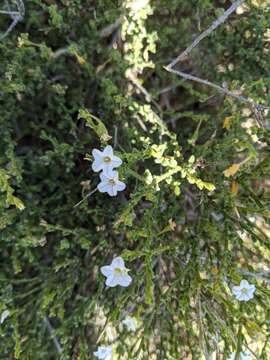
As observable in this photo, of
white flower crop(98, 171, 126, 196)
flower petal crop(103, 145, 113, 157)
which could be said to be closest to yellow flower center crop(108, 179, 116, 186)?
white flower crop(98, 171, 126, 196)

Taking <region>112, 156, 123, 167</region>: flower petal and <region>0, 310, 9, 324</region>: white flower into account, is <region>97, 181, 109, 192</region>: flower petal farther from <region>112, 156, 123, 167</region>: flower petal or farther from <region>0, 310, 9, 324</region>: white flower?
<region>0, 310, 9, 324</region>: white flower

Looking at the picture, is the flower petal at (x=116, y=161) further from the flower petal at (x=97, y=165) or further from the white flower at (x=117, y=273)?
the white flower at (x=117, y=273)

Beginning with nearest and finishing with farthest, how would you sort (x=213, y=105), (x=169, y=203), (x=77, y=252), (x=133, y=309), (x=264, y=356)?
(x=264, y=356) → (x=169, y=203) → (x=77, y=252) → (x=133, y=309) → (x=213, y=105)

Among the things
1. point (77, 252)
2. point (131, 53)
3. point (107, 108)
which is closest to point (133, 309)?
point (77, 252)

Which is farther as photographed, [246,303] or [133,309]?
[133,309]

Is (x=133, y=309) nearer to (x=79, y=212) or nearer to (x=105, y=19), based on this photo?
(x=79, y=212)

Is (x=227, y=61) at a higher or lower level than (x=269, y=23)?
lower

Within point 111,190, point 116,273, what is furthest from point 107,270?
point 111,190
